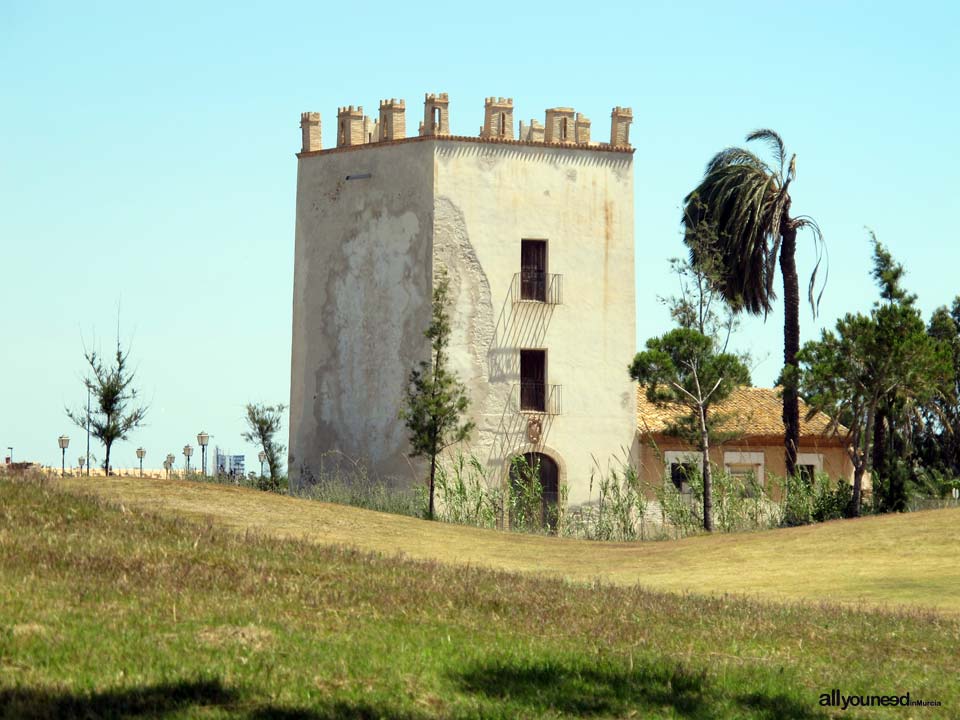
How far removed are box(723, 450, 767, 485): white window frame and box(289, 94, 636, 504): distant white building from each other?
3.83 meters

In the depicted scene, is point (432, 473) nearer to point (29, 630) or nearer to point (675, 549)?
point (675, 549)

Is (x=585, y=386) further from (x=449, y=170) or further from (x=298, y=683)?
(x=298, y=683)

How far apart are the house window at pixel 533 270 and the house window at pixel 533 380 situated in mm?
1501

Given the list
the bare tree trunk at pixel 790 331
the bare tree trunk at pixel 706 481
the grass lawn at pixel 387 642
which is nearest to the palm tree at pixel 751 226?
the bare tree trunk at pixel 790 331

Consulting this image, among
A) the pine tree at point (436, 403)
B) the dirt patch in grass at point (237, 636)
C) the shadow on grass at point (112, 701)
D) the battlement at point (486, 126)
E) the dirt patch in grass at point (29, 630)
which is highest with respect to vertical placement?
the battlement at point (486, 126)

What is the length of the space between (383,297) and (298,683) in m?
27.2

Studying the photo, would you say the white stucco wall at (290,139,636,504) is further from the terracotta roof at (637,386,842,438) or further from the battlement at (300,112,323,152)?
the terracotta roof at (637,386,842,438)

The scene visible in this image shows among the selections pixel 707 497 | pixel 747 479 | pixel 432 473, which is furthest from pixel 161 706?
pixel 747 479

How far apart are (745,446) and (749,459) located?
40 cm

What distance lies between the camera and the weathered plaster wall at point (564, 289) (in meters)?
35.0

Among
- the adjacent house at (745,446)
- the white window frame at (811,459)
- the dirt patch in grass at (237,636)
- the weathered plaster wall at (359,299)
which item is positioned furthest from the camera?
the white window frame at (811,459)

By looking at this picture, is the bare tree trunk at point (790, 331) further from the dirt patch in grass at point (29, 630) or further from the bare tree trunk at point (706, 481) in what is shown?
the dirt patch in grass at point (29, 630)

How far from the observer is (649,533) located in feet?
104

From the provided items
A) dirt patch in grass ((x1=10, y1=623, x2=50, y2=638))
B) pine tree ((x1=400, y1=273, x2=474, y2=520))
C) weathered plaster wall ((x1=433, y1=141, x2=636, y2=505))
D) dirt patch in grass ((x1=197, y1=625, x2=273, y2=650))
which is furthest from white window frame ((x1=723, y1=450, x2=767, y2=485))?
dirt patch in grass ((x1=10, y1=623, x2=50, y2=638))
